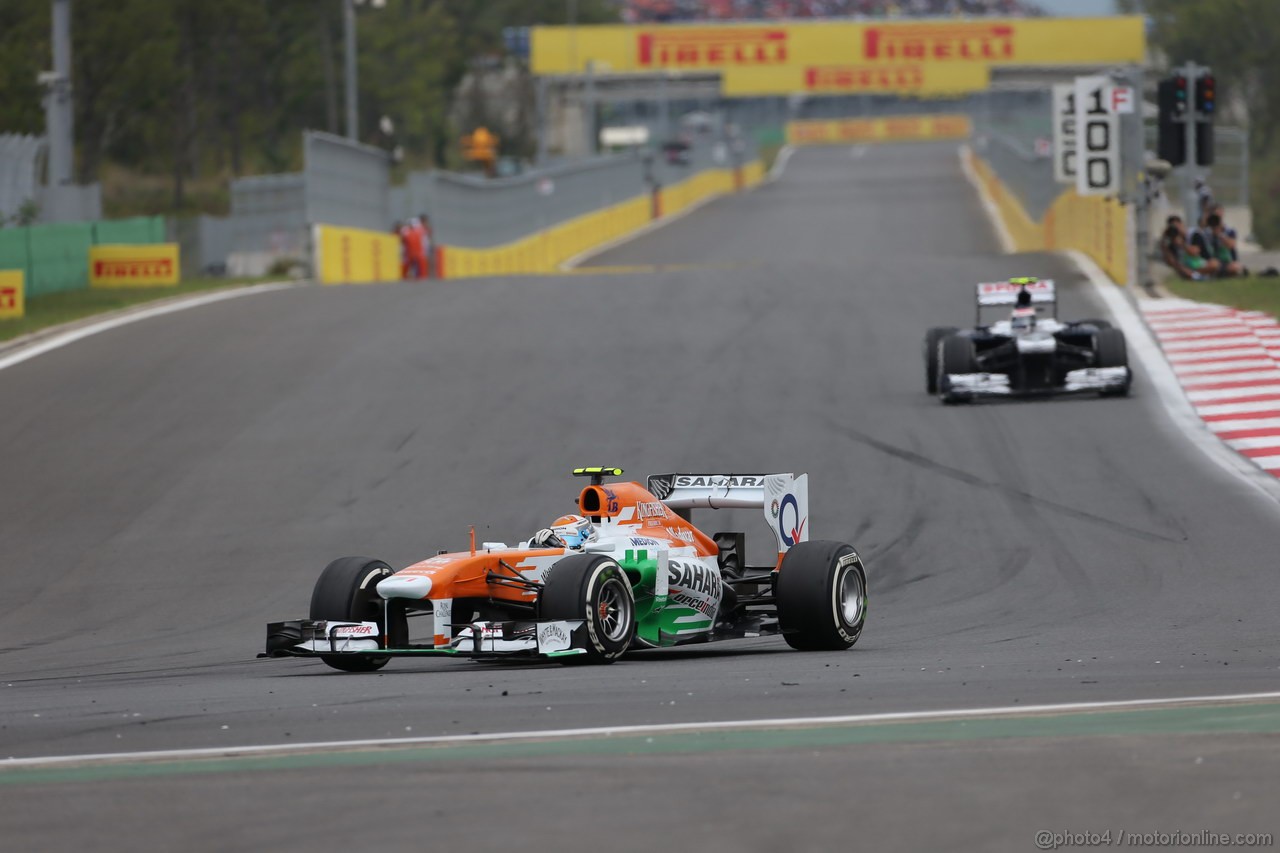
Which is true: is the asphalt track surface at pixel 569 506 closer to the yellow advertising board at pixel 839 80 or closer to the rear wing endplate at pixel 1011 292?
the rear wing endplate at pixel 1011 292

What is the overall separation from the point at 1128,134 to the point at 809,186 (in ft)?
180

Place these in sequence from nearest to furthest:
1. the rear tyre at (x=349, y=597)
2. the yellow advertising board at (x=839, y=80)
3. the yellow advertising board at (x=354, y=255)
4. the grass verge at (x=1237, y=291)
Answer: the rear tyre at (x=349, y=597) < the grass verge at (x=1237, y=291) < the yellow advertising board at (x=354, y=255) < the yellow advertising board at (x=839, y=80)

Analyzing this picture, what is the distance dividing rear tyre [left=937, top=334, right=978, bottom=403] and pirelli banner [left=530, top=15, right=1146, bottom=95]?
95.3 meters

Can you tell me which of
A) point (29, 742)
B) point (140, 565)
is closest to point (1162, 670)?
point (29, 742)

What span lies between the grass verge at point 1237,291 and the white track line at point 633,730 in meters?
18.7

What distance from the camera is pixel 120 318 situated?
29.3 metres

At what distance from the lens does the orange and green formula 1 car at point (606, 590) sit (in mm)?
9570

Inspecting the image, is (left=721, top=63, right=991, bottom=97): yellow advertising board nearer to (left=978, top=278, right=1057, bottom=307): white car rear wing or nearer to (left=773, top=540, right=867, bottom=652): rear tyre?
(left=978, top=278, right=1057, bottom=307): white car rear wing

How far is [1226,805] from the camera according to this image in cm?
580

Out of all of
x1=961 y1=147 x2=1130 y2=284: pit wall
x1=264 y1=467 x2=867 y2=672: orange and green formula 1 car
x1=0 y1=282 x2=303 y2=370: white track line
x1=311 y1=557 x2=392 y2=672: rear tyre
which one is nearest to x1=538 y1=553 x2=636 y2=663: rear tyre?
x1=264 y1=467 x2=867 y2=672: orange and green formula 1 car

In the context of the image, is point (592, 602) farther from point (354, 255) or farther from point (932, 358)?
point (354, 255)

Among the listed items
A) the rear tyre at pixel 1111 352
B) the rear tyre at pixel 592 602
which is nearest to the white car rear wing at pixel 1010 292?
the rear tyre at pixel 1111 352

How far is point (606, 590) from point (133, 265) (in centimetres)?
2800

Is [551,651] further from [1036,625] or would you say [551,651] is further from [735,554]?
[1036,625]
